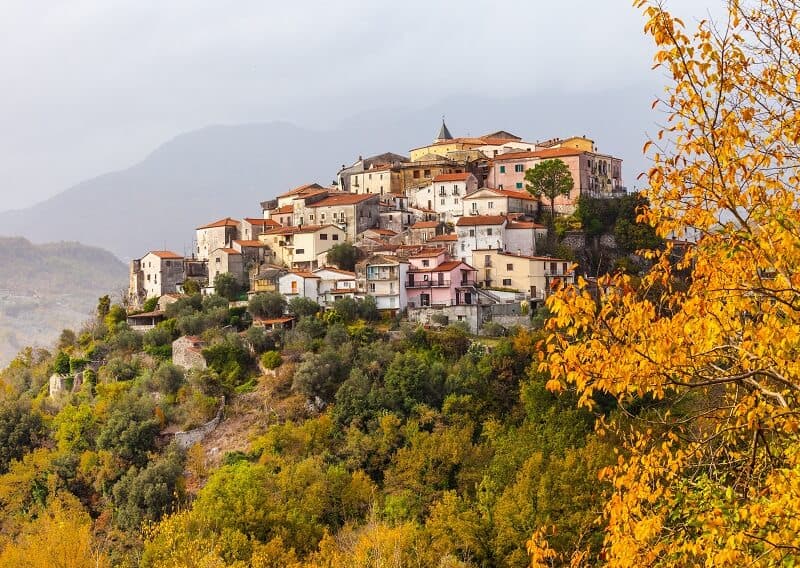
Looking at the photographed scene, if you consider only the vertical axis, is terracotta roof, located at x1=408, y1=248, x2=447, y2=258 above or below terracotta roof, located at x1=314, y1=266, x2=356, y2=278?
above

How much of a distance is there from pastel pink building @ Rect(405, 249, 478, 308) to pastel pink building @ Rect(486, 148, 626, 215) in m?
11.4

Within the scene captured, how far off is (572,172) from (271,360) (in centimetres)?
2598

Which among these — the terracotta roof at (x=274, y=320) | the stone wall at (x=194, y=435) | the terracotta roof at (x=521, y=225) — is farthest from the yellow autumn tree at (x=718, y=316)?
the terracotta roof at (x=521, y=225)

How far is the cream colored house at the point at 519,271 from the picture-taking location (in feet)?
167

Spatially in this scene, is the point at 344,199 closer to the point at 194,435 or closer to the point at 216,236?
the point at 216,236

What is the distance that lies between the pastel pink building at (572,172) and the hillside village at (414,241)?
8cm

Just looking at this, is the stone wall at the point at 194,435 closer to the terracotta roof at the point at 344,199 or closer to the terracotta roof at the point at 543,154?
the terracotta roof at the point at 344,199

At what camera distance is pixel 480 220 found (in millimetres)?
54438

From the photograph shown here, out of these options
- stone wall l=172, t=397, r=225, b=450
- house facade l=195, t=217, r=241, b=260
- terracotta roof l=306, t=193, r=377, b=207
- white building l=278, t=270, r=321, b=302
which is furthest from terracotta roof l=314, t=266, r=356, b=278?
stone wall l=172, t=397, r=225, b=450

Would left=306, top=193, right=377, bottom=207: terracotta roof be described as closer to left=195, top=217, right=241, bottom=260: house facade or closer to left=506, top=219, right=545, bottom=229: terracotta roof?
left=195, top=217, right=241, bottom=260: house facade

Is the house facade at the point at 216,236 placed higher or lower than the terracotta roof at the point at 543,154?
lower

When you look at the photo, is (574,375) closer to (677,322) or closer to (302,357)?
(677,322)

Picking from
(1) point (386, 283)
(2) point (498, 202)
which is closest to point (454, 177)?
(2) point (498, 202)

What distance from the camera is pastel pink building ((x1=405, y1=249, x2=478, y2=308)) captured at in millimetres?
49812
